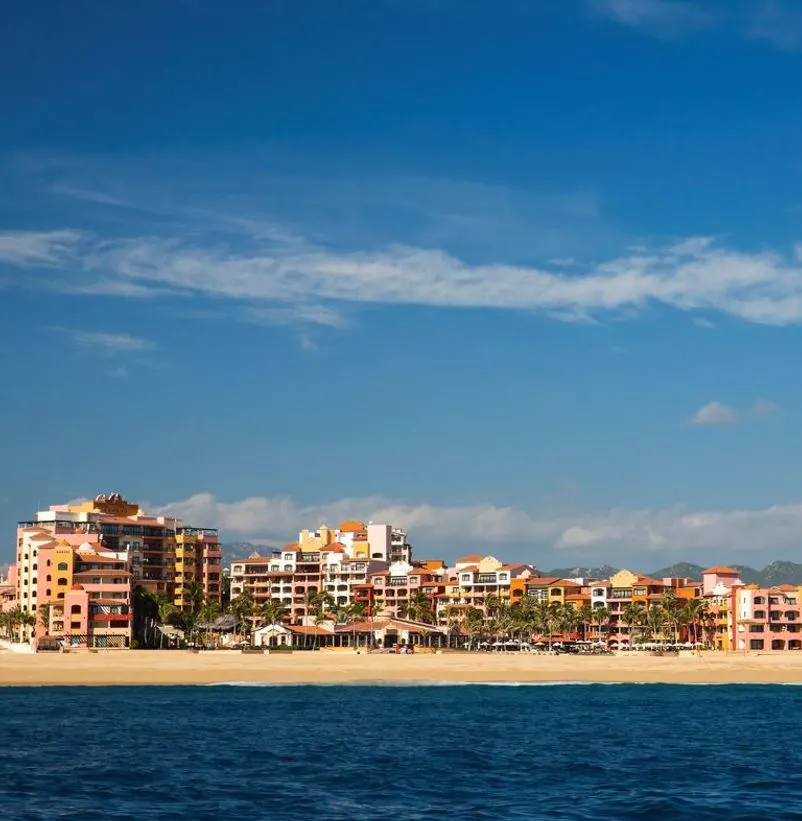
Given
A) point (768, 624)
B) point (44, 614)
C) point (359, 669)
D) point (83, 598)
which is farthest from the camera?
point (768, 624)

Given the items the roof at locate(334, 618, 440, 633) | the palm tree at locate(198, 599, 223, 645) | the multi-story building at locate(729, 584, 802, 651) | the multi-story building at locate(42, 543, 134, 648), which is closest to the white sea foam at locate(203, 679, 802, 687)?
the multi-story building at locate(42, 543, 134, 648)

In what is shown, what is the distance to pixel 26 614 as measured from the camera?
17875 cm

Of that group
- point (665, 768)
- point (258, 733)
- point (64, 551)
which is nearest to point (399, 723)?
point (258, 733)

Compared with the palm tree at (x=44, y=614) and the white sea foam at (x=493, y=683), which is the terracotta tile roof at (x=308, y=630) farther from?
the white sea foam at (x=493, y=683)

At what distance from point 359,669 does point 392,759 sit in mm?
76863

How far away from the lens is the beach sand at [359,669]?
123938mm

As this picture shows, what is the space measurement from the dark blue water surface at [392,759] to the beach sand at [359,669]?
2342 centimetres

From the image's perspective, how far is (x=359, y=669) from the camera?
134 metres

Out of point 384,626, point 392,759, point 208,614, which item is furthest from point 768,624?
point 392,759

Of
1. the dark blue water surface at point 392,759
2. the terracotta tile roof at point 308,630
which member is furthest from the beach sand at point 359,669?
the terracotta tile roof at point 308,630

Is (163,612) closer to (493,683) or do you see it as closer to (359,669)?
(359,669)

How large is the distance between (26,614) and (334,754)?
128 m

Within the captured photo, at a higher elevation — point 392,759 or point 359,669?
point 392,759

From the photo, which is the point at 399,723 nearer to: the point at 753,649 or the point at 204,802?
the point at 204,802
